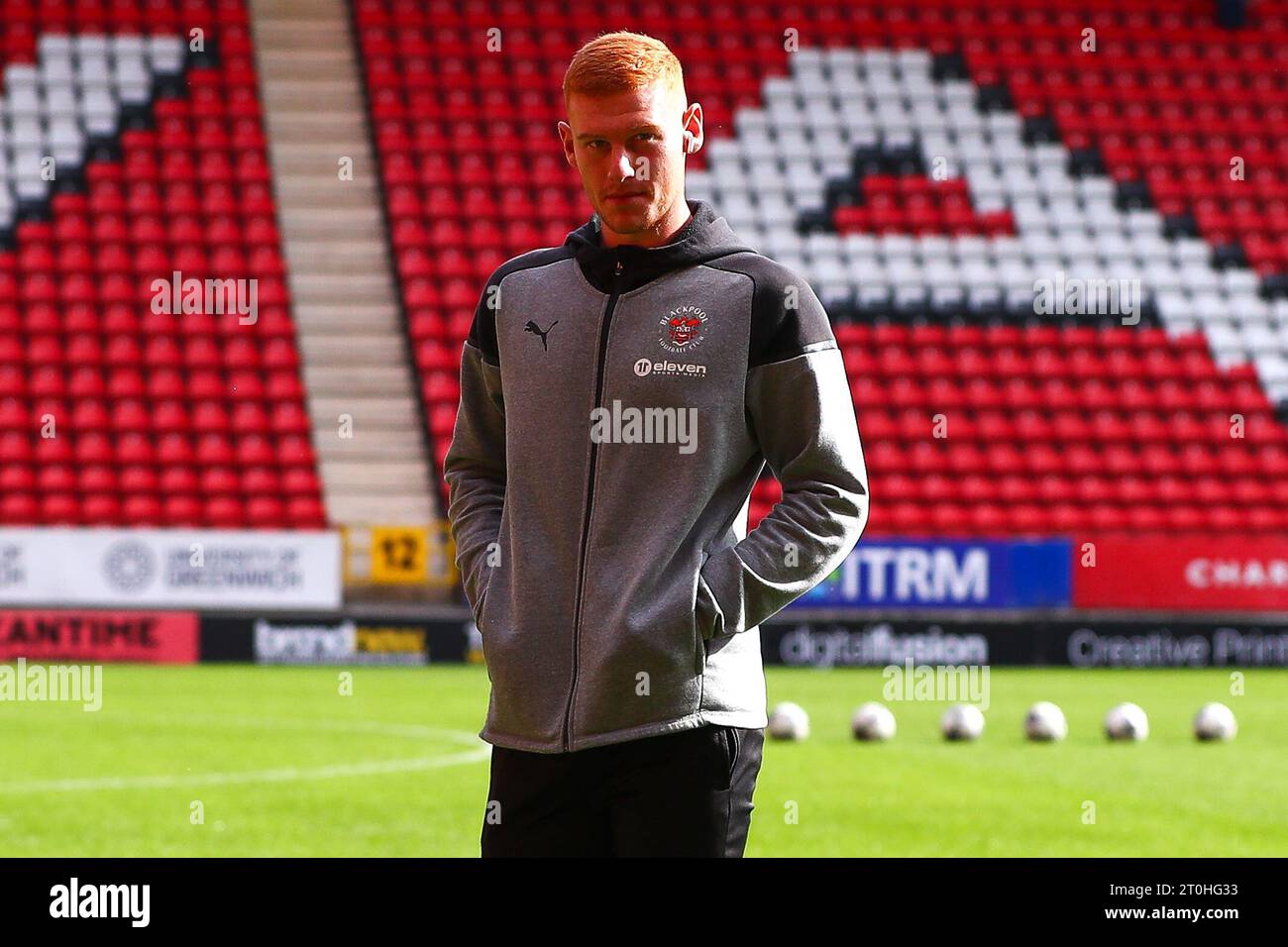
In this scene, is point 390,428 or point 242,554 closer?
point 242,554

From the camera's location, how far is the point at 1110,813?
8672mm

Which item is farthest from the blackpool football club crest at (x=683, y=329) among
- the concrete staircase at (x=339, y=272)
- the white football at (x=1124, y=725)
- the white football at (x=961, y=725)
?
the concrete staircase at (x=339, y=272)

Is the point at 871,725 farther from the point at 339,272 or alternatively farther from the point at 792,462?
the point at 339,272

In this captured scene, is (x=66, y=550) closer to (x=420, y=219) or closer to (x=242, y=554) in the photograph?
(x=242, y=554)

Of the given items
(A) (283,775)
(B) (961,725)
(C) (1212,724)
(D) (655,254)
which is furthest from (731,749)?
(C) (1212,724)

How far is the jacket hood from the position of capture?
3.08m

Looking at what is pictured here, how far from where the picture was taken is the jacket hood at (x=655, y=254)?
10.1 feet

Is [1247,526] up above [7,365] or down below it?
below

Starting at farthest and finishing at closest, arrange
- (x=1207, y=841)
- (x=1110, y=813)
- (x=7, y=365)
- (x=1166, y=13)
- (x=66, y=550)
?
(x=1166, y=13) < (x=7, y=365) < (x=66, y=550) < (x=1110, y=813) < (x=1207, y=841)

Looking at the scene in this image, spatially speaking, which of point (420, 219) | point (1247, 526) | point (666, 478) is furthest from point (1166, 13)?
point (666, 478)

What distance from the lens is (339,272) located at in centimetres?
2167

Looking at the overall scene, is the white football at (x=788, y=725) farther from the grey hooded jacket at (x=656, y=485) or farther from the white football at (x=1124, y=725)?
the grey hooded jacket at (x=656, y=485)

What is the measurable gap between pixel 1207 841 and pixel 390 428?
13394 millimetres

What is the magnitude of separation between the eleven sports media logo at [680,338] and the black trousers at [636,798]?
0.57 meters
